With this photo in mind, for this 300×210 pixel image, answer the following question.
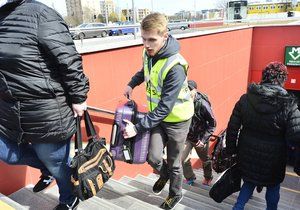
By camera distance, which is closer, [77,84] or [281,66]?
[77,84]

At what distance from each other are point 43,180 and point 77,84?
1174 mm

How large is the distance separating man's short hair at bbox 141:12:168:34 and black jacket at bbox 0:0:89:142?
25.5 inches

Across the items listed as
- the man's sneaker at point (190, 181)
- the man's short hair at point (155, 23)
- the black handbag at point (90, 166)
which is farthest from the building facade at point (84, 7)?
the black handbag at point (90, 166)

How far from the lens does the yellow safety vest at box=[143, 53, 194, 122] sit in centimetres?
239

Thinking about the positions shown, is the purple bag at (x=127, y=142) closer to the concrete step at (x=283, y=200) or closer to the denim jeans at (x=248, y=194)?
the denim jeans at (x=248, y=194)

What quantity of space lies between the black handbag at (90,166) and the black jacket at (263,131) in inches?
50.0

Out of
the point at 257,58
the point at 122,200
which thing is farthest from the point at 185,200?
the point at 257,58

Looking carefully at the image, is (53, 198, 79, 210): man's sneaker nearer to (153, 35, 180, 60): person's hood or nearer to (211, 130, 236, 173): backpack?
(153, 35, 180, 60): person's hood

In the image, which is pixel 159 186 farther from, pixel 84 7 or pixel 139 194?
pixel 84 7

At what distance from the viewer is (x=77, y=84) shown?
197cm

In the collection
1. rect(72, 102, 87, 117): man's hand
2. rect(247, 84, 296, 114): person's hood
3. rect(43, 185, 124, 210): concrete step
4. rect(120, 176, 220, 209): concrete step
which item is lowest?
rect(120, 176, 220, 209): concrete step

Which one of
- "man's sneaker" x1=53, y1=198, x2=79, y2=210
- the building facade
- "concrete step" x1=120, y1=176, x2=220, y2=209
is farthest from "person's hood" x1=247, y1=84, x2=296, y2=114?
the building facade

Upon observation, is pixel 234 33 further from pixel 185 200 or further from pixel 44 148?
pixel 44 148

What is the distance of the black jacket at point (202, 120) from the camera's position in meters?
3.50
